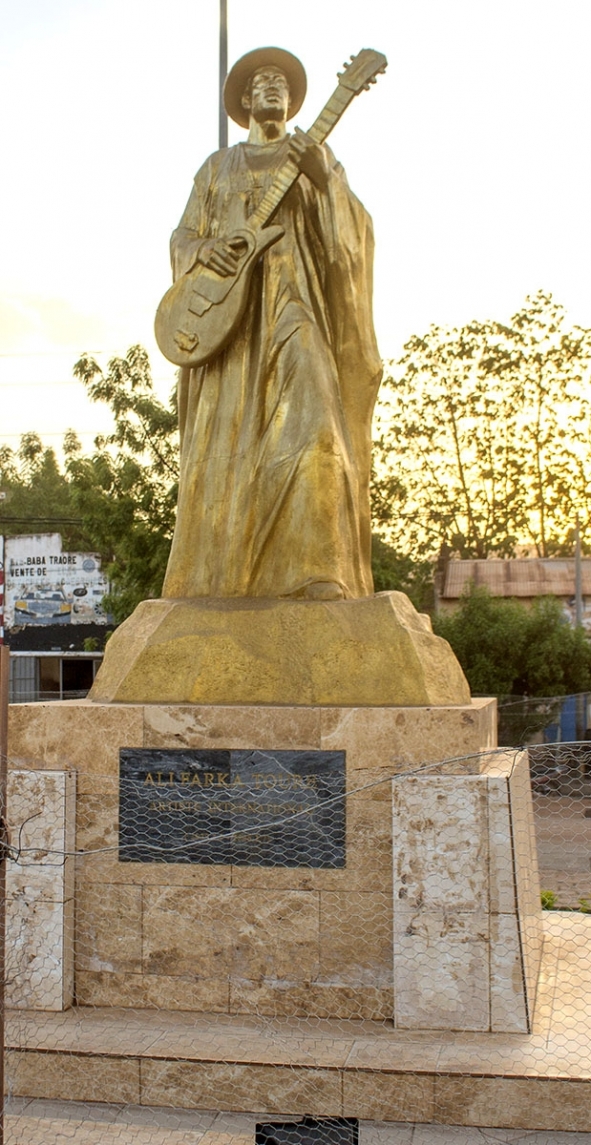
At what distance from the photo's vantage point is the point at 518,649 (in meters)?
17.6

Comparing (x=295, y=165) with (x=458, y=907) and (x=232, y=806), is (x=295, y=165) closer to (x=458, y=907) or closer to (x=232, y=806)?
(x=232, y=806)

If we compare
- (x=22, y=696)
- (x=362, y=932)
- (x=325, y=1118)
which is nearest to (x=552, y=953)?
(x=362, y=932)

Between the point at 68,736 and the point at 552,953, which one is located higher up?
the point at 68,736

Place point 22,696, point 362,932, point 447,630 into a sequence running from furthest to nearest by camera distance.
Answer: point 22,696
point 447,630
point 362,932

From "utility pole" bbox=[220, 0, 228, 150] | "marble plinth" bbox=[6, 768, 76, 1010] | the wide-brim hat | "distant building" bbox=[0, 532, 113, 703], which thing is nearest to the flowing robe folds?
the wide-brim hat

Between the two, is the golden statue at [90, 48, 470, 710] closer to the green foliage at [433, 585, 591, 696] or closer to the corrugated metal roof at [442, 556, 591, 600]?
the green foliage at [433, 585, 591, 696]

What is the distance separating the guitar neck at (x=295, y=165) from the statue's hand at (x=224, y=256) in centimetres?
13

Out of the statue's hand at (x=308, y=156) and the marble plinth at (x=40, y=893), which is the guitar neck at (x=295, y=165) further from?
the marble plinth at (x=40, y=893)

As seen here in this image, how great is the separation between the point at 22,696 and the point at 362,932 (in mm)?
17850

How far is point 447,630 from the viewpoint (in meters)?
18.0

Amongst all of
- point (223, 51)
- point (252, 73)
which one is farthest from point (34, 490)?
point (252, 73)

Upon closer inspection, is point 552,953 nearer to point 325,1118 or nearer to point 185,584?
point 325,1118

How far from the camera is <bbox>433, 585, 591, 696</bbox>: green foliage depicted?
17578 millimetres

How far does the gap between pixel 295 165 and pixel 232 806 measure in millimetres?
2813
